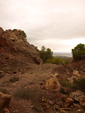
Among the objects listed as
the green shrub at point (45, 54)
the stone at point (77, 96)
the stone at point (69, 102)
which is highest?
the green shrub at point (45, 54)

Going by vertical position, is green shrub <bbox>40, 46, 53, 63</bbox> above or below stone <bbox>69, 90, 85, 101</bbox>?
above

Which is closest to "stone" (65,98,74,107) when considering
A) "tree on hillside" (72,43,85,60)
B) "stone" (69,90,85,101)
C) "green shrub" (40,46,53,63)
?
"stone" (69,90,85,101)

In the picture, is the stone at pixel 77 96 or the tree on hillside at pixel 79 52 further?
the tree on hillside at pixel 79 52

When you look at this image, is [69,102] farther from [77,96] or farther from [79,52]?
[79,52]

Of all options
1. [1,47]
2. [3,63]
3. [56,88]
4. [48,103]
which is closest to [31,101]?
[48,103]

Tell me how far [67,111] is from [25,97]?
77.5 inches

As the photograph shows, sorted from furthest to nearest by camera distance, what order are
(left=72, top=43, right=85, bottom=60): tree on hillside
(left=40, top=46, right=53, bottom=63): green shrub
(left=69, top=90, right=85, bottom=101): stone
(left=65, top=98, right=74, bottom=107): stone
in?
(left=40, top=46, right=53, bottom=63): green shrub, (left=72, top=43, right=85, bottom=60): tree on hillside, (left=69, top=90, right=85, bottom=101): stone, (left=65, top=98, right=74, bottom=107): stone

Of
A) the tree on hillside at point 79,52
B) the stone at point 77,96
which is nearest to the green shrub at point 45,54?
the tree on hillside at point 79,52

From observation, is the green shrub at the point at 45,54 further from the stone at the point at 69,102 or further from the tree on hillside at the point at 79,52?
the stone at the point at 69,102

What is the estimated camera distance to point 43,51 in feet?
96.5

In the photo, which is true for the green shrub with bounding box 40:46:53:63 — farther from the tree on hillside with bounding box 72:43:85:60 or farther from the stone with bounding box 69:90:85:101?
the stone with bounding box 69:90:85:101

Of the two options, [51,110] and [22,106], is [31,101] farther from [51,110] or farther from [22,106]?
[51,110]

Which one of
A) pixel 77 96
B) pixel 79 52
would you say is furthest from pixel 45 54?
pixel 77 96

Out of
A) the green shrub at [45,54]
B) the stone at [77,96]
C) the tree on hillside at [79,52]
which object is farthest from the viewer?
the green shrub at [45,54]
